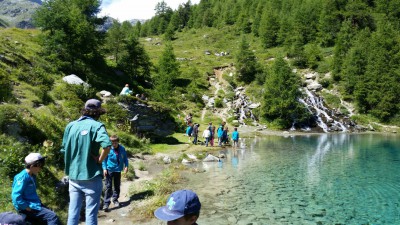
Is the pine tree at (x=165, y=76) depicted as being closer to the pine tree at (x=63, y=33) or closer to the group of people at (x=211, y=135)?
the pine tree at (x=63, y=33)

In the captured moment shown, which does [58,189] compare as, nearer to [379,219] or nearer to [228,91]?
[379,219]

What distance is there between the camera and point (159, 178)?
17.4m

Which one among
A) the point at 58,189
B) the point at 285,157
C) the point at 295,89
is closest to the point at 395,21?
the point at 295,89

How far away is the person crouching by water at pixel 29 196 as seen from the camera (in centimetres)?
673

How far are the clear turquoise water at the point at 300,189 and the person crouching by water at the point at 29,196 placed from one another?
5.96 meters

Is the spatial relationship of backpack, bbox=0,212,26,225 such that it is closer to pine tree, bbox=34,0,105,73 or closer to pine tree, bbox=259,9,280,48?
pine tree, bbox=34,0,105,73

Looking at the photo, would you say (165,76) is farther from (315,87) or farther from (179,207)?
(179,207)

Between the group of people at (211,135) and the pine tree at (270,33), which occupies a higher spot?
the pine tree at (270,33)

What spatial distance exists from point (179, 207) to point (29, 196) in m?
5.07

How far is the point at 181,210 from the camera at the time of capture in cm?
354

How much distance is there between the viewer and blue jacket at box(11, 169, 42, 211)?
6.70m

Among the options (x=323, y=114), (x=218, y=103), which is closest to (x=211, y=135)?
(x=218, y=103)

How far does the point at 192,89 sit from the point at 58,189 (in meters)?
57.7

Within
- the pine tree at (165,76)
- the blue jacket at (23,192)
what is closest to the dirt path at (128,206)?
the blue jacket at (23,192)
